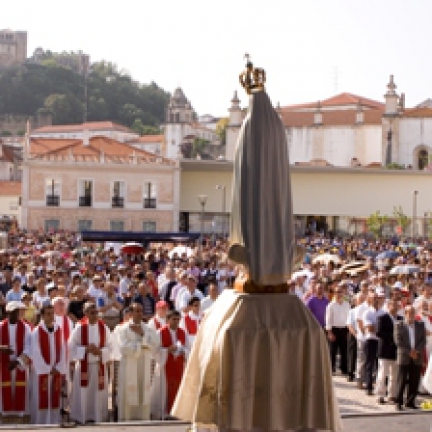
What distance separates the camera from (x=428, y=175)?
69.4m

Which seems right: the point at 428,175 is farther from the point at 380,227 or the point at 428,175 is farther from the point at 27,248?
the point at 27,248

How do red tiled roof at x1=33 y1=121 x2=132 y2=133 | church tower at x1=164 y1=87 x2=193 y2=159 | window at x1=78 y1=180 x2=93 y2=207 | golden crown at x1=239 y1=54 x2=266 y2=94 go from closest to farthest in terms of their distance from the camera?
golden crown at x1=239 y1=54 x2=266 y2=94
window at x1=78 y1=180 x2=93 y2=207
church tower at x1=164 y1=87 x2=193 y2=159
red tiled roof at x1=33 y1=121 x2=132 y2=133

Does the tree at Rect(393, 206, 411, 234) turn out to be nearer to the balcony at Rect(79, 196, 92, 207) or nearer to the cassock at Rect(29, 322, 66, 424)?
the balcony at Rect(79, 196, 92, 207)

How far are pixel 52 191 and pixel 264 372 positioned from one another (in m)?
56.1

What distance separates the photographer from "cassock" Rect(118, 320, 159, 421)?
12406mm

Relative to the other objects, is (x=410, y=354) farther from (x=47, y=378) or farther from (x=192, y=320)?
(x=47, y=378)

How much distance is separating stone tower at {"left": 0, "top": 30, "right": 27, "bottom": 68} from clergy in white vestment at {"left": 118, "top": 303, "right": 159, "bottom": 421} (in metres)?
172

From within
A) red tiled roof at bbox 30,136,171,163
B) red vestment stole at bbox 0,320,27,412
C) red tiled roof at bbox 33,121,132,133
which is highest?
red tiled roof at bbox 33,121,132,133

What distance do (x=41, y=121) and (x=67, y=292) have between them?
136711 millimetres

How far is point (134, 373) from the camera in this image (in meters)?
12.5

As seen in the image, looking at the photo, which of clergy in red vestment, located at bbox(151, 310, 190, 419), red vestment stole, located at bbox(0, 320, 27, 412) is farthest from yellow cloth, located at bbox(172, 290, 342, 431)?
clergy in red vestment, located at bbox(151, 310, 190, 419)

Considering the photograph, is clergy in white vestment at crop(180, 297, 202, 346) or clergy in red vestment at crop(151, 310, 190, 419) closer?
clergy in red vestment at crop(151, 310, 190, 419)

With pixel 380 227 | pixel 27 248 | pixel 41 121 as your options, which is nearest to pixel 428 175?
pixel 380 227

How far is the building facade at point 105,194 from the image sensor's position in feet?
205
